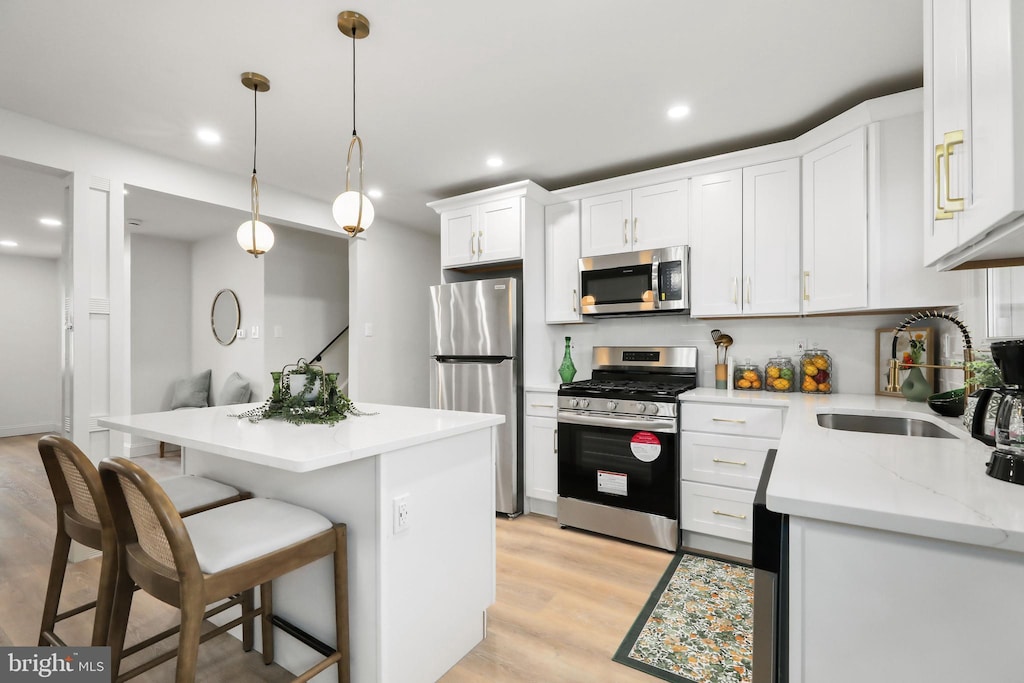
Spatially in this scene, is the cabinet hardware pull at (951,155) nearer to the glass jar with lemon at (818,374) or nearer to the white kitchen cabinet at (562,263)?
the glass jar with lemon at (818,374)

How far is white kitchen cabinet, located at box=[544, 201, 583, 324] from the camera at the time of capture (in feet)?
11.4

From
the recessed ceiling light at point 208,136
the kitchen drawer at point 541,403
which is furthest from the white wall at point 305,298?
the kitchen drawer at point 541,403

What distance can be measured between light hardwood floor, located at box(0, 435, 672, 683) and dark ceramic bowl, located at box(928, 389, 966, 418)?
146 centimetres

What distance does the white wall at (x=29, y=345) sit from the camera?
614 centimetres

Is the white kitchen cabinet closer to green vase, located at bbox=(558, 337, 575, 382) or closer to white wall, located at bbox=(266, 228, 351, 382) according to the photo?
green vase, located at bbox=(558, 337, 575, 382)

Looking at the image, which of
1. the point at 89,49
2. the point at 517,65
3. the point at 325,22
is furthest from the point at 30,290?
the point at 517,65

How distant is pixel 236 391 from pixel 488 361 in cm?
314

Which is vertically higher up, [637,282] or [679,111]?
[679,111]

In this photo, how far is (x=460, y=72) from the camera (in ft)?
7.29

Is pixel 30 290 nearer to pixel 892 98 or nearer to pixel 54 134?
pixel 54 134

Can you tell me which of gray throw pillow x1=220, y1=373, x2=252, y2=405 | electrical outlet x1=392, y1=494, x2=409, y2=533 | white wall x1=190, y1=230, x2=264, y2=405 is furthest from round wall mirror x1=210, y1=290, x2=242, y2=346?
electrical outlet x1=392, y1=494, x2=409, y2=533

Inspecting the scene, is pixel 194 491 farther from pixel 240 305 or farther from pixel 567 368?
pixel 240 305

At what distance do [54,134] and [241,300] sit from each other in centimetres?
262

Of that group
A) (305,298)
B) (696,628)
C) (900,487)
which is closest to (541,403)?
(696,628)
